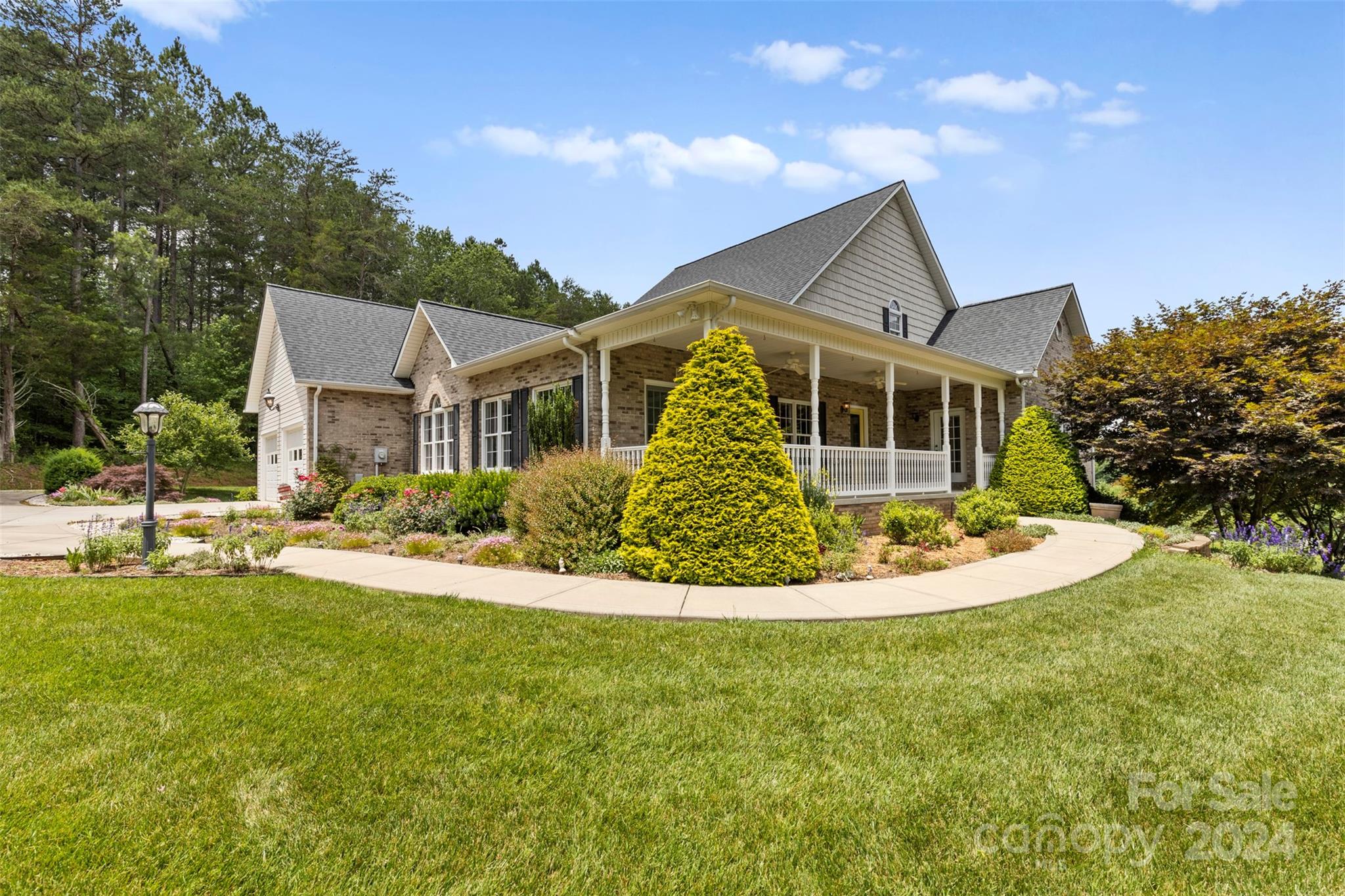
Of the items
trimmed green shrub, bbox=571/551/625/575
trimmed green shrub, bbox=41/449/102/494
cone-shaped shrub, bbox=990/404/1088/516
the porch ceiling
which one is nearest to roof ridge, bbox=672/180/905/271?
the porch ceiling

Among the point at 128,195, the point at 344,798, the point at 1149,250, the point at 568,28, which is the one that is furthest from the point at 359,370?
the point at 128,195

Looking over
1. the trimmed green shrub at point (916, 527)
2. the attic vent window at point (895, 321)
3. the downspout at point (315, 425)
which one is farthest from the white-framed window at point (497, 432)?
the attic vent window at point (895, 321)

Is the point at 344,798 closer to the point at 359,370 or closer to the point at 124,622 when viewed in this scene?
the point at 124,622

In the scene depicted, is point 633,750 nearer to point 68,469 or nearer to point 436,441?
point 436,441

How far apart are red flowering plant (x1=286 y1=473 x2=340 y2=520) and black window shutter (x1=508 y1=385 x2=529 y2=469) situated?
15.7 ft

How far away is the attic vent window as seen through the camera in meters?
15.4

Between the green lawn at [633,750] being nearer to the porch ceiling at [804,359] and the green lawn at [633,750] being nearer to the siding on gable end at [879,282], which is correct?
the porch ceiling at [804,359]

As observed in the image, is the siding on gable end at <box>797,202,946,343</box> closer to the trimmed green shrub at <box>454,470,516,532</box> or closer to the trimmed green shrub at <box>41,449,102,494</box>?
the trimmed green shrub at <box>454,470,516,532</box>

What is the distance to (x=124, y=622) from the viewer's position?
4203mm

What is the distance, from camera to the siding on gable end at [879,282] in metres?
13.7

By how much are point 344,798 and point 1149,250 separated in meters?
14.7

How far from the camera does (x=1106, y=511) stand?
1307cm

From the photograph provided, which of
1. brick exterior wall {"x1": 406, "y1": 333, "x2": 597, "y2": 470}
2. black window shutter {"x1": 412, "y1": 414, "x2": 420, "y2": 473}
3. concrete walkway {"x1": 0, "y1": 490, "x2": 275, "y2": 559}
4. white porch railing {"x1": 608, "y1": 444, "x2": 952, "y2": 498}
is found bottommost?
concrete walkway {"x1": 0, "y1": 490, "x2": 275, "y2": 559}

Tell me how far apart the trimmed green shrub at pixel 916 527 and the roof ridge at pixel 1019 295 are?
474 inches
